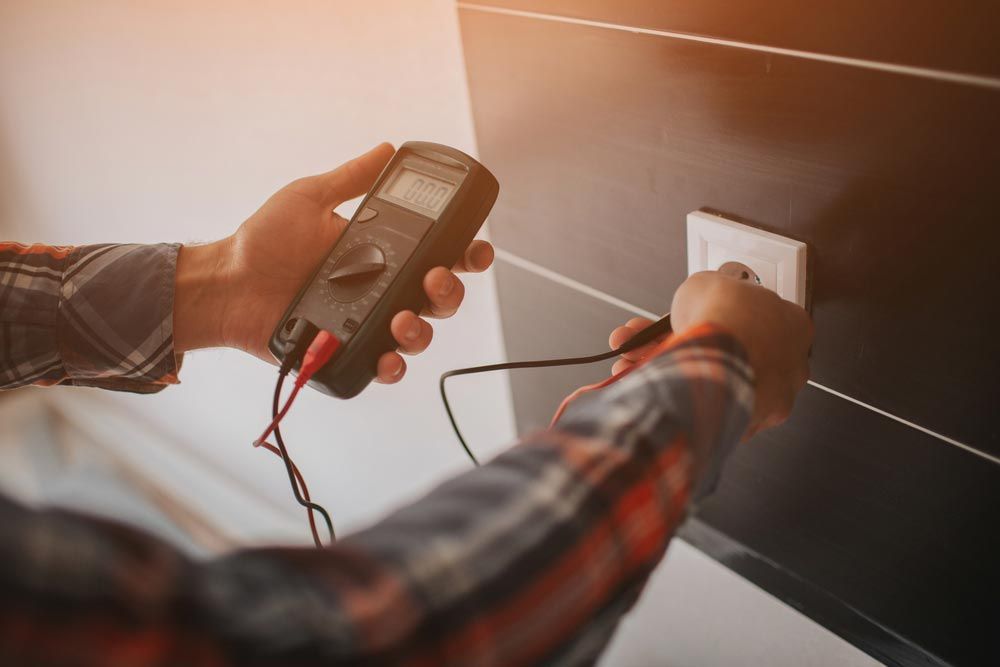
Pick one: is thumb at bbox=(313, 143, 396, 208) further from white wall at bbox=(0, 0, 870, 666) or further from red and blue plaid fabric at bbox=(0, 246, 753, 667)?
red and blue plaid fabric at bbox=(0, 246, 753, 667)

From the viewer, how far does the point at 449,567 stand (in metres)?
0.32

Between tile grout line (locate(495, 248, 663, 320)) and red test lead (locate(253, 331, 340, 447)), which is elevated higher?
red test lead (locate(253, 331, 340, 447))

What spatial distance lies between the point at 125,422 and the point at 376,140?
0.97m

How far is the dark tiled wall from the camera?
0.44 meters

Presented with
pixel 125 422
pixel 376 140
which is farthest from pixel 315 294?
pixel 125 422

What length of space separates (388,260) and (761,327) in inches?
10.7

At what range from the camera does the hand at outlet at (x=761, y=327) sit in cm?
44

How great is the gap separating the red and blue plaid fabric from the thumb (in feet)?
1.14

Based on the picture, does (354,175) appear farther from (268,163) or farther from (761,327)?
(761,327)

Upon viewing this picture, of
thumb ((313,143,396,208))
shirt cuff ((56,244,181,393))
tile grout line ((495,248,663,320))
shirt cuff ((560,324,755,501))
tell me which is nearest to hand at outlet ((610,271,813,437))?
shirt cuff ((560,324,755,501))

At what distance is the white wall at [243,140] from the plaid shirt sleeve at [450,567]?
422 millimetres

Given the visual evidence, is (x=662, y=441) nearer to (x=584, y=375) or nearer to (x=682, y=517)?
(x=682, y=517)

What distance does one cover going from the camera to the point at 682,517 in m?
0.37

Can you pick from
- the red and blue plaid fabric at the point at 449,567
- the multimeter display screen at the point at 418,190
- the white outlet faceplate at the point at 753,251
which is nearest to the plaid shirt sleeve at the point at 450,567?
the red and blue plaid fabric at the point at 449,567
